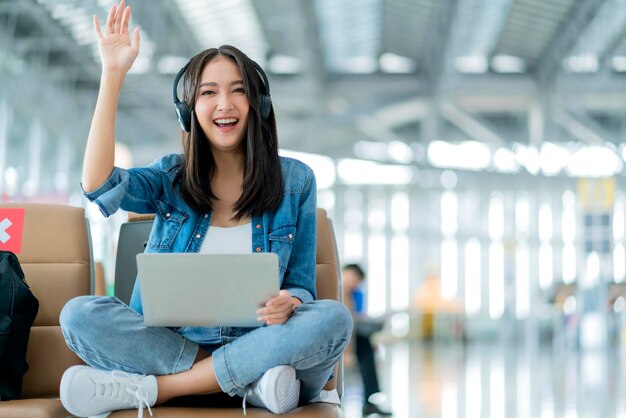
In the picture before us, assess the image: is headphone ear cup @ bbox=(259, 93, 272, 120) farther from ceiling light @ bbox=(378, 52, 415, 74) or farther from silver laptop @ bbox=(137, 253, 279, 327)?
ceiling light @ bbox=(378, 52, 415, 74)

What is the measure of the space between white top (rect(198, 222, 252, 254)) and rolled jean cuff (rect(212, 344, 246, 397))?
299 millimetres

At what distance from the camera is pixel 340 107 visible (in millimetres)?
18188

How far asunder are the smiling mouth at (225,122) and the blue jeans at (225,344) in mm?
536

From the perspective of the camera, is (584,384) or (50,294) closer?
(50,294)

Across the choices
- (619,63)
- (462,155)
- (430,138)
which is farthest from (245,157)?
(462,155)

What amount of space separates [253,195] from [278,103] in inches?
605

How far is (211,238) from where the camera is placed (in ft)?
8.03

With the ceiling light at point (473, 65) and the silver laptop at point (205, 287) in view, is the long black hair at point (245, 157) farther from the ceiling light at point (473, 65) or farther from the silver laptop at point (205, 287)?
the ceiling light at point (473, 65)

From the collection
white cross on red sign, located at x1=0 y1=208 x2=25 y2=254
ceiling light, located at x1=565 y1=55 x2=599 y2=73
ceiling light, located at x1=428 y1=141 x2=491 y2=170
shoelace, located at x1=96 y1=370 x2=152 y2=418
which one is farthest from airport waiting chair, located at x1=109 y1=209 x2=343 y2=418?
ceiling light, located at x1=428 y1=141 x2=491 y2=170

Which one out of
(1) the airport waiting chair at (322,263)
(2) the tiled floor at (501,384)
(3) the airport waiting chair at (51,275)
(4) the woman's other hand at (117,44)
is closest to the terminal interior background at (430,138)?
(2) the tiled floor at (501,384)

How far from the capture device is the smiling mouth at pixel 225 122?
2.51m

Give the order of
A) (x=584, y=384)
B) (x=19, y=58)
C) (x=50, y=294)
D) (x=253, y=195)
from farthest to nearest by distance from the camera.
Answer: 1. (x=19, y=58)
2. (x=584, y=384)
3. (x=50, y=294)
4. (x=253, y=195)

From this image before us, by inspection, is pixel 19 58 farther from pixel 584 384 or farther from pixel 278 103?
pixel 584 384

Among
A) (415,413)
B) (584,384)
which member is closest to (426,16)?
(584,384)
